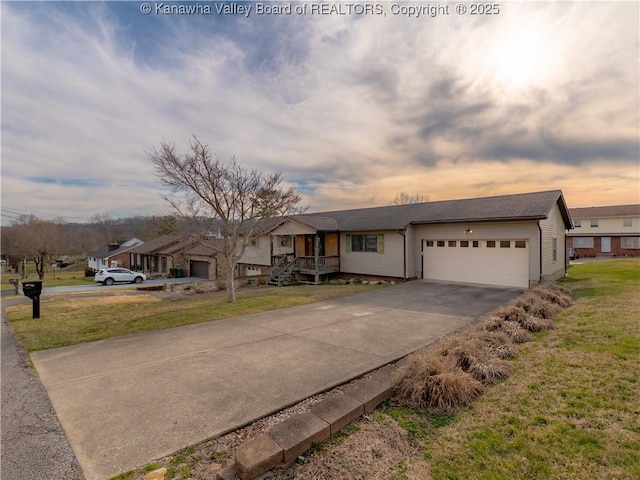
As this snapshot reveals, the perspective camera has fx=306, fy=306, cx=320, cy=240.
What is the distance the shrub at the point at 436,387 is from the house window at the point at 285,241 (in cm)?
1793

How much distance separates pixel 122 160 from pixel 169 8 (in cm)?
889

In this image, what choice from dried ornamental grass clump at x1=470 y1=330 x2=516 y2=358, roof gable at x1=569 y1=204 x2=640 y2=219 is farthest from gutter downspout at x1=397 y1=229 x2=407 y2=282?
roof gable at x1=569 y1=204 x2=640 y2=219

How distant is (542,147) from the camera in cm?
1425

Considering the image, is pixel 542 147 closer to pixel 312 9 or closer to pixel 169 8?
pixel 312 9

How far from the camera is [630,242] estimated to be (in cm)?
3278

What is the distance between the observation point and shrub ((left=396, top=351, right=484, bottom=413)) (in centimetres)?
366

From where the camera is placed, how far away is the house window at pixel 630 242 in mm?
32375

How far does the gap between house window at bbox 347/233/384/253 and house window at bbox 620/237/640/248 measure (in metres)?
33.4

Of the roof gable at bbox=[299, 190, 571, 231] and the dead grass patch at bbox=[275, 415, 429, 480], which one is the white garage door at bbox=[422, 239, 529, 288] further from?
the dead grass patch at bbox=[275, 415, 429, 480]

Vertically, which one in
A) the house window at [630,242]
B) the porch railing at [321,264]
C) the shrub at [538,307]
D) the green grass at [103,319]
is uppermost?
the house window at [630,242]

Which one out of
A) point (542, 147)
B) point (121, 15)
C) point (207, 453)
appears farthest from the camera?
point (542, 147)

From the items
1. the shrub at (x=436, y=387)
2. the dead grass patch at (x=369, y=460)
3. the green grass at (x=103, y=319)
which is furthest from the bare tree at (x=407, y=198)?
the dead grass patch at (x=369, y=460)

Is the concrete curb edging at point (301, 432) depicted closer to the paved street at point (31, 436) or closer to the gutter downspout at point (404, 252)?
the paved street at point (31, 436)

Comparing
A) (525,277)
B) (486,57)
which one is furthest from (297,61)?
(525,277)
